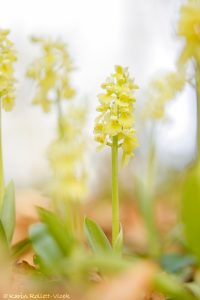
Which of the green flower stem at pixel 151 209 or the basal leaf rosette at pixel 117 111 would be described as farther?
the green flower stem at pixel 151 209

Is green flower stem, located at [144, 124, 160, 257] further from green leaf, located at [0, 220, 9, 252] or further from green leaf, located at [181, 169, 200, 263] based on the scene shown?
green leaf, located at [181, 169, 200, 263]

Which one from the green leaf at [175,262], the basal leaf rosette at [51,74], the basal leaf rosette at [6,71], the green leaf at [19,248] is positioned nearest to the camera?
the green leaf at [19,248]

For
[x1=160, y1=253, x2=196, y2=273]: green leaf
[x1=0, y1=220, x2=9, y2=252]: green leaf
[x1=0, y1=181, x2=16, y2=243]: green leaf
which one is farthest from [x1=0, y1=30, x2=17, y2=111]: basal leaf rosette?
[x1=160, y1=253, x2=196, y2=273]: green leaf

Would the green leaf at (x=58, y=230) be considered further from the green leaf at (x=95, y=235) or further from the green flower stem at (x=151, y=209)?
the green flower stem at (x=151, y=209)

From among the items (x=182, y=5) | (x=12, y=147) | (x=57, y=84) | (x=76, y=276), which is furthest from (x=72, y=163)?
(x=12, y=147)

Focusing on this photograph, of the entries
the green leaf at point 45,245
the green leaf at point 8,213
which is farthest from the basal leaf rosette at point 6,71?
the green leaf at point 45,245

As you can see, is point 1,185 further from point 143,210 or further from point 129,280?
point 129,280
